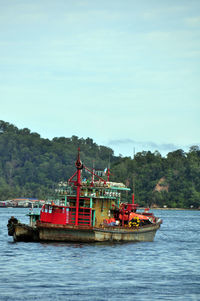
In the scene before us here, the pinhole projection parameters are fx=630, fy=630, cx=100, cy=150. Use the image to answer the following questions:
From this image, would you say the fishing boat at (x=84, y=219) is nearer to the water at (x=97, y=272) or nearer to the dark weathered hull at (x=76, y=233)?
the dark weathered hull at (x=76, y=233)

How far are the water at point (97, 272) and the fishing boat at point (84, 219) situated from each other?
1246 mm

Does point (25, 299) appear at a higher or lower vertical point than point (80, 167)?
lower

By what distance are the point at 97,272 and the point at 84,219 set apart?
61.7ft

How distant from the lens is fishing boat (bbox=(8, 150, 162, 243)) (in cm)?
6438

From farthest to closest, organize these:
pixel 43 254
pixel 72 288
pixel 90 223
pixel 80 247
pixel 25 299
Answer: pixel 90 223
pixel 80 247
pixel 43 254
pixel 72 288
pixel 25 299

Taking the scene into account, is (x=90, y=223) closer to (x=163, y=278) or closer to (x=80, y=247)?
(x=80, y=247)

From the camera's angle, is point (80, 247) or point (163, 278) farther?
point (80, 247)

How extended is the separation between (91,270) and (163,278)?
19.1 ft

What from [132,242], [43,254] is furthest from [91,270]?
[132,242]

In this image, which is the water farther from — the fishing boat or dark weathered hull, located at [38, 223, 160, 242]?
the fishing boat

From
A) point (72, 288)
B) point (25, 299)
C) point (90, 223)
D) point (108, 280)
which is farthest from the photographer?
point (90, 223)

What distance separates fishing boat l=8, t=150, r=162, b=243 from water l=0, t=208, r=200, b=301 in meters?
1.25

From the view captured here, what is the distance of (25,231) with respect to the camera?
2719 inches

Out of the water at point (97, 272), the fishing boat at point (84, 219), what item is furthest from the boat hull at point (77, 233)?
the water at point (97, 272)
